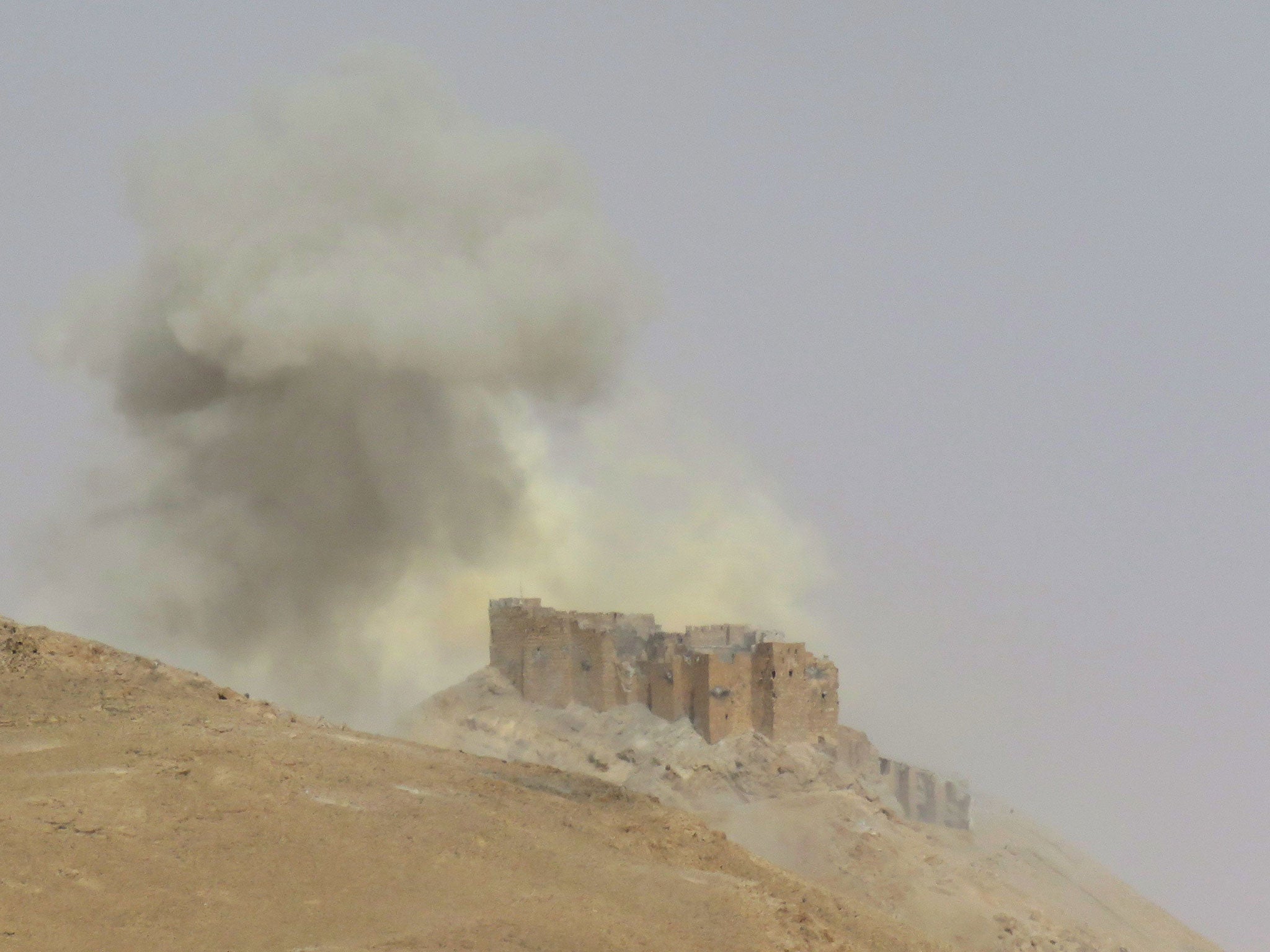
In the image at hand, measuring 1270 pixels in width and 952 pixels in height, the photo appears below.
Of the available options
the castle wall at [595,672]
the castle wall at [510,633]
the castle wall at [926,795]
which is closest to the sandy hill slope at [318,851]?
the castle wall at [595,672]

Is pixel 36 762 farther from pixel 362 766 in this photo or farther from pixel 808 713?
pixel 808 713

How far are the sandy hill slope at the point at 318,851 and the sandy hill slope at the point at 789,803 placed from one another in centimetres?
2014

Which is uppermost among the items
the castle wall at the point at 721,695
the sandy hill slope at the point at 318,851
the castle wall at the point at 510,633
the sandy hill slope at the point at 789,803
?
the castle wall at the point at 510,633

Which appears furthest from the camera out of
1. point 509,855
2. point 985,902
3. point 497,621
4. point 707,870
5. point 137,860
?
point 497,621

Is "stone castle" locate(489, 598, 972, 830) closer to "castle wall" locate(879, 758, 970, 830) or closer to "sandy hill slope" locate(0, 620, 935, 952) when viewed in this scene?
"castle wall" locate(879, 758, 970, 830)

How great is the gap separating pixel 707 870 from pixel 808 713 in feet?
87.0

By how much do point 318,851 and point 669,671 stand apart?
29374 millimetres

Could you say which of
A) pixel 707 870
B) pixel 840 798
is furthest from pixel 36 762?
pixel 840 798

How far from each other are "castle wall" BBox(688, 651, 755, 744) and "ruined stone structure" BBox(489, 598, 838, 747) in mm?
30

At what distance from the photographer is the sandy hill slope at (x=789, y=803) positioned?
42.9 m

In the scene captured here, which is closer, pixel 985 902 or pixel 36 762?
pixel 36 762

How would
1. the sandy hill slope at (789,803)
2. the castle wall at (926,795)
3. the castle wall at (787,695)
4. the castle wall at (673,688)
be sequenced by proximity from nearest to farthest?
1. the sandy hill slope at (789,803)
2. the castle wall at (787,695)
3. the castle wall at (673,688)
4. the castle wall at (926,795)

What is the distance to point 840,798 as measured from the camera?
46188mm

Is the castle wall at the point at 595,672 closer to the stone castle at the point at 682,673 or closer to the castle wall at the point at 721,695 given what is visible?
the stone castle at the point at 682,673
